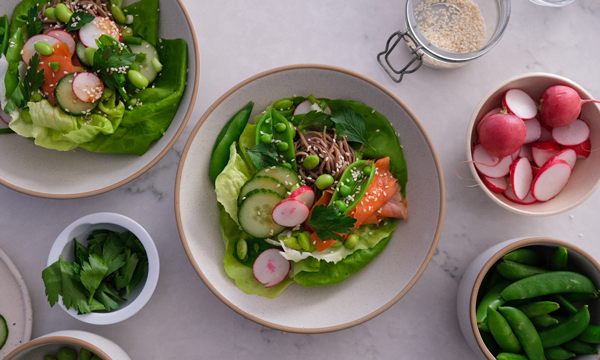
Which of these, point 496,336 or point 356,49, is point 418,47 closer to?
point 356,49

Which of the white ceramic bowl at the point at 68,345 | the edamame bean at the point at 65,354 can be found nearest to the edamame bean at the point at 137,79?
the white ceramic bowl at the point at 68,345

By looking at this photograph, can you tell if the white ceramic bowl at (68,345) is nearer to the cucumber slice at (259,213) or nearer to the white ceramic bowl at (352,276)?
the white ceramic bowl at (352,276)

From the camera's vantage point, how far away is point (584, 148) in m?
2.34

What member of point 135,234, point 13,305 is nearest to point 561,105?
point 135,234

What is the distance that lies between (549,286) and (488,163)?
73 cm

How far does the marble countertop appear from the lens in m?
2.43

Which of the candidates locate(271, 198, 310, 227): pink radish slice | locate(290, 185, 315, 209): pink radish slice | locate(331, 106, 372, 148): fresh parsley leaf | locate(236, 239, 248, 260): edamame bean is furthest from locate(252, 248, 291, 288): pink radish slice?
locate(331, 106, 372, 148): fresh parsley leaf

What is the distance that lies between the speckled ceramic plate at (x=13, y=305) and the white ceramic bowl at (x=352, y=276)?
117cm

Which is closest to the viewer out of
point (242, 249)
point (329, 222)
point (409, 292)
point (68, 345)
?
point (329, 222)

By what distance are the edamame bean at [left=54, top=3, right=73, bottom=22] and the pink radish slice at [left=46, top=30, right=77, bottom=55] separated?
3.0 inches

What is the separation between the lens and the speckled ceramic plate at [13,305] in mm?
2352

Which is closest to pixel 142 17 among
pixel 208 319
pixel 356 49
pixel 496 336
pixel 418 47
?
pixel 356 49

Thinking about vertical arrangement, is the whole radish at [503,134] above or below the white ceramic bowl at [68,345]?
above

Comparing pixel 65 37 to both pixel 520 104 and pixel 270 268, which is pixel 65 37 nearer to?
pixel 270 268
